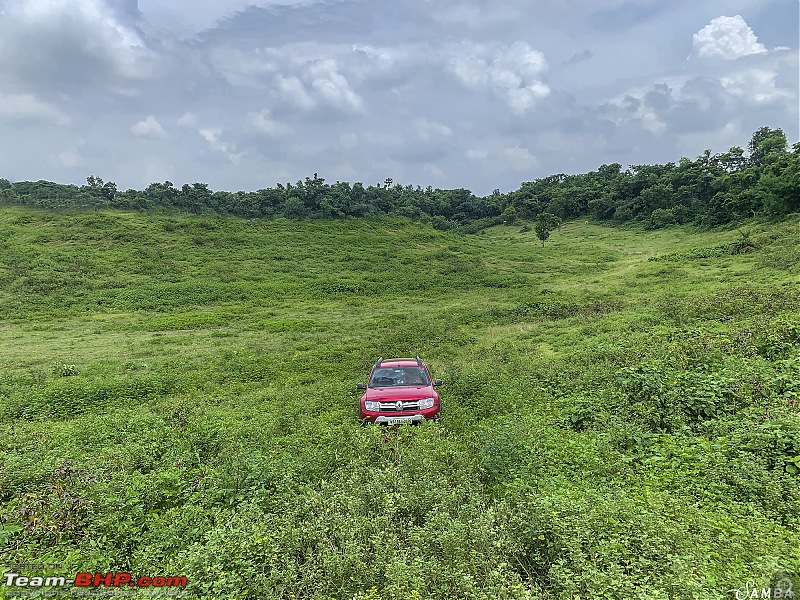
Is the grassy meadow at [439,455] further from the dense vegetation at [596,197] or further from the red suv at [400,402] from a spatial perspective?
the dense vegetation at [596,197]

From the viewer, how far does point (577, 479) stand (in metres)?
6.57

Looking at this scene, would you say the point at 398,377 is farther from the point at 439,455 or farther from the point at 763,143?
the point at 763,143

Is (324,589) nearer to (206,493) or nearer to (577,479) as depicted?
(206,493)

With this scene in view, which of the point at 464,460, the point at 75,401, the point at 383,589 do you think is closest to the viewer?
the point at 383,589

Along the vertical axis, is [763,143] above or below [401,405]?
above

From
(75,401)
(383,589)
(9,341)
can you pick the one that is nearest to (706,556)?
(383,589)

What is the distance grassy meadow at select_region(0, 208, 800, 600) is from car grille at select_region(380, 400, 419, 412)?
83 centimetres

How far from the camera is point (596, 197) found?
8312cm

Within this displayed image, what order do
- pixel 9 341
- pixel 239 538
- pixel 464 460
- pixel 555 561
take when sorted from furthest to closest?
pixel 9 341, pixel 464 460, pixel 239 538, pixel 555 561

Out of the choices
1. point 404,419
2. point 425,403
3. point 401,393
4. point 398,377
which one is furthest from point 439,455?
point 398,377

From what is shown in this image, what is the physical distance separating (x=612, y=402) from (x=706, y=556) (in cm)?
531

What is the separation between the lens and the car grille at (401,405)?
973 centimetres

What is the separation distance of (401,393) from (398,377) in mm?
1013

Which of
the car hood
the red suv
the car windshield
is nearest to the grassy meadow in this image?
the red suv
